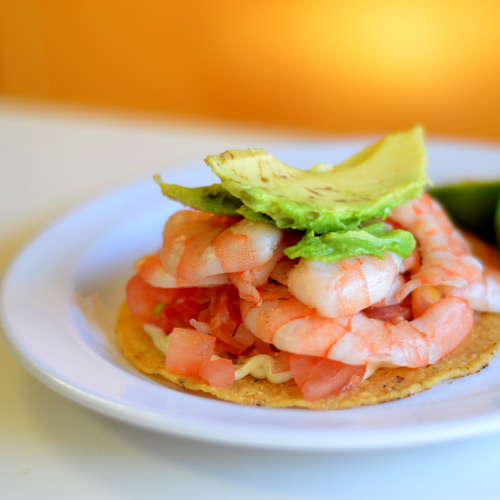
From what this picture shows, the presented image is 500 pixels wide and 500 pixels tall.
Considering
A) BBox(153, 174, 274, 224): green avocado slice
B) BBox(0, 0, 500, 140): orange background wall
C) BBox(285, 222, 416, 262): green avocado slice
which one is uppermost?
BBox(153, 174, 274, 224): green avocado slice

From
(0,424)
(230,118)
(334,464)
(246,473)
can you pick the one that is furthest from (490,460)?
(230,118)


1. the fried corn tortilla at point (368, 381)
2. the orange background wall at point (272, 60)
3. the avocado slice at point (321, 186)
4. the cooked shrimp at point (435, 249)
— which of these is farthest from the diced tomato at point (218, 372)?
the orange background wall at point (272, 60)

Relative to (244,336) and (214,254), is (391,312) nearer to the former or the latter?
(244,336)

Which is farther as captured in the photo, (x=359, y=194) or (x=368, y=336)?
(x=359, y=194)

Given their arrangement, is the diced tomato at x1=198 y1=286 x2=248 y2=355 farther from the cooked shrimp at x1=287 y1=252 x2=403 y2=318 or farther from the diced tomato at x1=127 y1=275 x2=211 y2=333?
the cooked shrimp at x1=287 y1=252 x2=403 y2=318

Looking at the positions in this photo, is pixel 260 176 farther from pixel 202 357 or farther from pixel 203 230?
pixel 202 357

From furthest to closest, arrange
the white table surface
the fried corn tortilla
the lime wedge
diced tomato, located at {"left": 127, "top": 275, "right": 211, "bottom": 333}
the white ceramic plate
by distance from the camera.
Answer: the lime wedge < diced tomato, located at {"left": 127, "top": 275, "right": 211, "bottom": 333} < the fried corn tortilla < the white table surface < the white ceramic plate

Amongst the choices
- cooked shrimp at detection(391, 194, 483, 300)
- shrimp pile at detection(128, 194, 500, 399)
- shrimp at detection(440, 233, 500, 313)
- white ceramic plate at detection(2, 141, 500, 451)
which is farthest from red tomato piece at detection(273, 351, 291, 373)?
shrimp at detection(440, 233, 500, 313)
